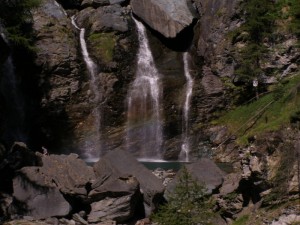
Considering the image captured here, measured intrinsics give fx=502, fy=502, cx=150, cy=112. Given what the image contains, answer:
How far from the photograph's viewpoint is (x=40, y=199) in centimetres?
1686

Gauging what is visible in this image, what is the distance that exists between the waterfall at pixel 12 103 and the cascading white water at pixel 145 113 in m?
6.13

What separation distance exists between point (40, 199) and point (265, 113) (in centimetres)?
884

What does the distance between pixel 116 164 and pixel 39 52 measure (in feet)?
41.4

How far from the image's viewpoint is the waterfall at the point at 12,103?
1100 inches

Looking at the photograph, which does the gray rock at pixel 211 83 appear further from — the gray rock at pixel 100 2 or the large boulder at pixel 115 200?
the large boulder at pixel 115 200

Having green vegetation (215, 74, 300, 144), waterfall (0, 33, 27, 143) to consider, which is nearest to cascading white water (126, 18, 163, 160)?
green vegetation (215, 74, 300, 144)

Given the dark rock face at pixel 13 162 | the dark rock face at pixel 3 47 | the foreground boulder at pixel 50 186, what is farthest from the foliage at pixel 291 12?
the dark rock face at pixel 13 162

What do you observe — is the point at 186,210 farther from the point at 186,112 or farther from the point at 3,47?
the point at 186,112

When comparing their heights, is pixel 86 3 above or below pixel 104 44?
above

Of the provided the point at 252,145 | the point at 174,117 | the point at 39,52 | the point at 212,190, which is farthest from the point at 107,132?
the point at 252,145

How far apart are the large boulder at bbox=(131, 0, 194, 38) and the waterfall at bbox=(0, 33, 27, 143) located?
8.88 m

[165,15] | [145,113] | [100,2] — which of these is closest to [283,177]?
[145,113]

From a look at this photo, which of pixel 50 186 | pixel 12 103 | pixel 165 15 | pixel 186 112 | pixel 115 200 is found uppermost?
pixel 165 15

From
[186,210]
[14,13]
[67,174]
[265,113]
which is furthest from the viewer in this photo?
[14,13]
